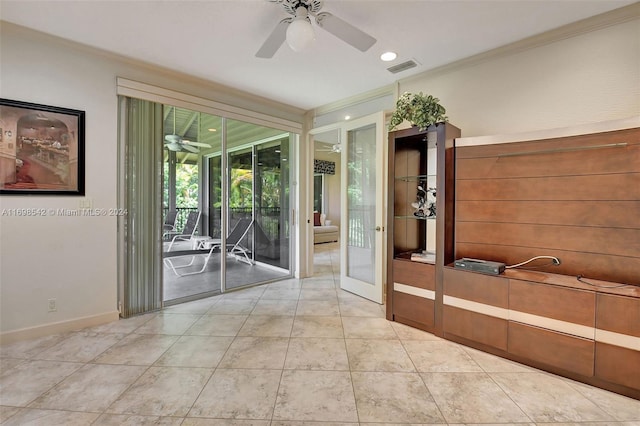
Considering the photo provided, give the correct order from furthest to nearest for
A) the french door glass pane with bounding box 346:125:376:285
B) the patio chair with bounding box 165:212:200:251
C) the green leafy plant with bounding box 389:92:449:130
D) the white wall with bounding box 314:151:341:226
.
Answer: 1. the white wall with bounding box 314:151:341:226
2. the patio chair with bounding box 165:212:200:251
3. the french door glass pane with bounding box 346:125:376:285
4. the green leafy plant with bounding box 389:92:449:130

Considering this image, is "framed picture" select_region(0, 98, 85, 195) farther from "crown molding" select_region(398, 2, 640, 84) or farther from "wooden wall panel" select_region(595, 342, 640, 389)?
"wooden wall panel" select_region(595, 342, 640, 389)

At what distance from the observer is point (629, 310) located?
1.79m

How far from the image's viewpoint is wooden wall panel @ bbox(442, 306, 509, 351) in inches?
90.2

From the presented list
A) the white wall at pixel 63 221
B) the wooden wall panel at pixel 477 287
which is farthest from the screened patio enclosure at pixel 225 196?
the wooden wall panel at pixel 477 287

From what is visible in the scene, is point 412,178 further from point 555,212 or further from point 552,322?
point 552,322

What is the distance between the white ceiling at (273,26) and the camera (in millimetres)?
2176

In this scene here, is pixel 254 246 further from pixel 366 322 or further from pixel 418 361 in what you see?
pixel 418 361

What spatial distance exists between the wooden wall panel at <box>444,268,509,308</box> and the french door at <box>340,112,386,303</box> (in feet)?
3.49

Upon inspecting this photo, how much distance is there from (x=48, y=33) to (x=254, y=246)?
3.41 m

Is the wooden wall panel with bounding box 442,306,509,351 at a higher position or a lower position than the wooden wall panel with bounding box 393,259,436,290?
lower

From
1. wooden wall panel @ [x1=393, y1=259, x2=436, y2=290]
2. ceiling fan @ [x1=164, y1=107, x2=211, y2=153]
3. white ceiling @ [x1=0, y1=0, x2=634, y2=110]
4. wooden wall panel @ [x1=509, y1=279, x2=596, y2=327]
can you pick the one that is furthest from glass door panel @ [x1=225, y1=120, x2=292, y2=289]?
wooden wall panel @ [x1=509, y1=279, x2=596, y2=327]

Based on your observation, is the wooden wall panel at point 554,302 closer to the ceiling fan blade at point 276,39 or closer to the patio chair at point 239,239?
the ceiling fan blade at point 276,39

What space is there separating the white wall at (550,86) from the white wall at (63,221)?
3.38 metres

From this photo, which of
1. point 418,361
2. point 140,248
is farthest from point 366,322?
point 140,248
